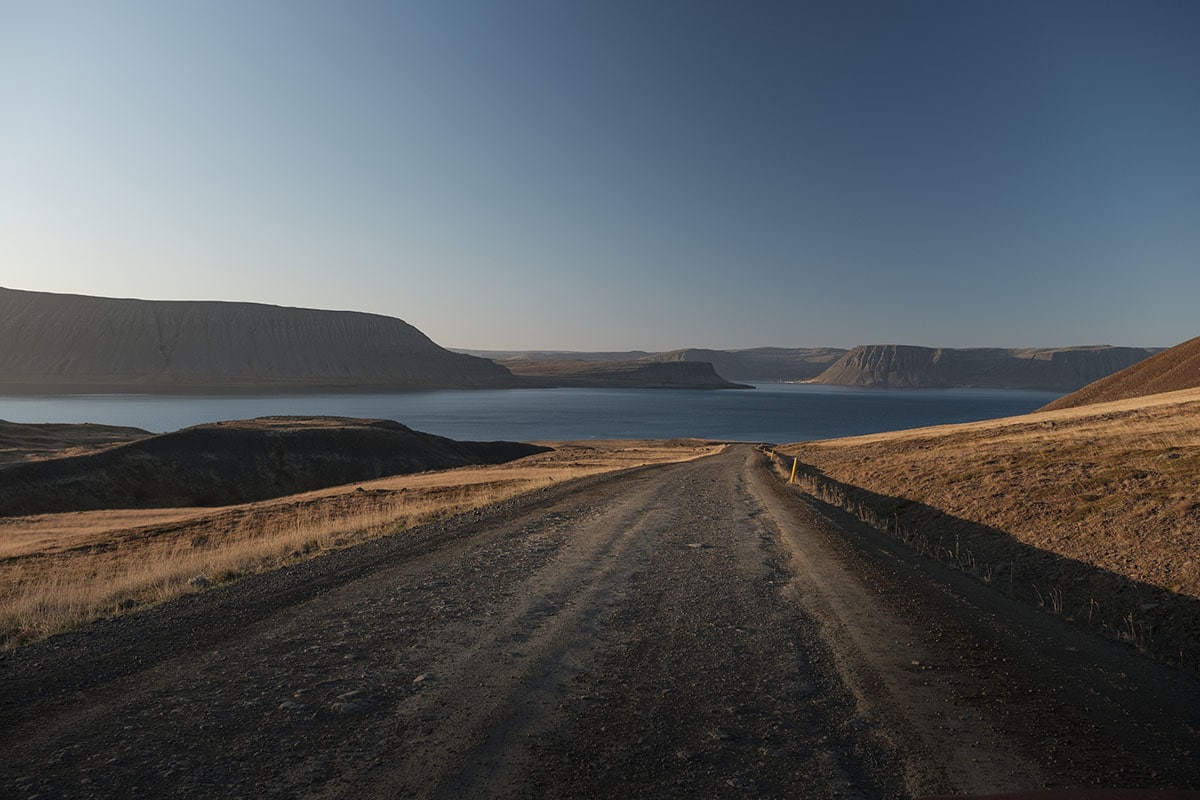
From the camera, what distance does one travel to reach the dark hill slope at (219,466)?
1533 inches

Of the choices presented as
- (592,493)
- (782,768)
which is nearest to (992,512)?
(592,493)

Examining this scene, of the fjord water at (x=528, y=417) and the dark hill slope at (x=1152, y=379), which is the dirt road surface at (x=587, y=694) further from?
the fjord water at (x=528, y=417)

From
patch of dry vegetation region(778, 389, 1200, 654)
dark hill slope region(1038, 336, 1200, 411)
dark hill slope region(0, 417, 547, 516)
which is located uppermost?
dark hill slope region(1038, 336, 1200, 411)

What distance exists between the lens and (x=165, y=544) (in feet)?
66.1

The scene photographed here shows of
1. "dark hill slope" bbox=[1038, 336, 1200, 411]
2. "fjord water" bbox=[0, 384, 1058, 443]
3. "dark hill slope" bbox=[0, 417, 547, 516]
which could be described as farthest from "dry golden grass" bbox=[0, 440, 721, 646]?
"fjord water" bbox=[0, 384, 1058, 443]

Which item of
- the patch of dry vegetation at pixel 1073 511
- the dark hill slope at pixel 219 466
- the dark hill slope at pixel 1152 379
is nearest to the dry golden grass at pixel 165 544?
the dark hill slope at pixel 219 466

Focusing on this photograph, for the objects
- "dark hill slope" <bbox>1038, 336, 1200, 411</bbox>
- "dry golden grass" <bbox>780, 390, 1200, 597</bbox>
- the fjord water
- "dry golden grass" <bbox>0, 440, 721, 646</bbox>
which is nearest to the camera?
"dry golden grass" <bbox>0, 440, 721, 646</bbox>

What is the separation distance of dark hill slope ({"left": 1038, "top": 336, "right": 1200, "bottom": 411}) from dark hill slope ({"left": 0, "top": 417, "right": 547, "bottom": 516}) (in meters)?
65.3

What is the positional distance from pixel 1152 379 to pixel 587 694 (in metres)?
79.7

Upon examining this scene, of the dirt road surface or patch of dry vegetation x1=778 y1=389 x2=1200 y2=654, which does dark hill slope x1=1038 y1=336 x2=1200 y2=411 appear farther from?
the dirt road surface

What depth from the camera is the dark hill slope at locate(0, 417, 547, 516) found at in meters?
38.9

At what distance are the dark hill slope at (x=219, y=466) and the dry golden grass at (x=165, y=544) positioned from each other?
36.6 feet

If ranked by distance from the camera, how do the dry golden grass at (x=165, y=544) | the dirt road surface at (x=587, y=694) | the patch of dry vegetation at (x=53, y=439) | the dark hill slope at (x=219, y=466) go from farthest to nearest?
the patch of dry vegetation at (x=53, y=439), the dark hill slope at (x=219, y=466), the dry golden grass at (x=165, y=544), the dirt road surface at (x=587, y=694)

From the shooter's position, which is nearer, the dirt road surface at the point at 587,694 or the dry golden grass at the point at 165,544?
the dirt road surface at the point at 587,694
